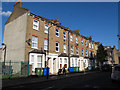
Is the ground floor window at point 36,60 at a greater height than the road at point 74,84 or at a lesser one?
greater

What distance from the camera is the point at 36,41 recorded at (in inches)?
734

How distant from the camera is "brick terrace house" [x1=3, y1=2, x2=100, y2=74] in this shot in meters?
17.4

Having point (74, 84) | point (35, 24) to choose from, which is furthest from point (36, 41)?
point (74, 84)

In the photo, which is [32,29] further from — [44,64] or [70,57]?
[70,57]

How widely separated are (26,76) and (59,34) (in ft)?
38.2

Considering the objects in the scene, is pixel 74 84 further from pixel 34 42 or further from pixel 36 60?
pixel 34 42

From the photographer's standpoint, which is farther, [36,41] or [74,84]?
[36,41]

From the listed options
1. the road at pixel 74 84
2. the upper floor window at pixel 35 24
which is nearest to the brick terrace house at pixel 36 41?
the upper floor window at pixel 35 24

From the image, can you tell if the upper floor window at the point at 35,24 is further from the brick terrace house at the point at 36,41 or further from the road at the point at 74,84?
the road at the point at 74,84

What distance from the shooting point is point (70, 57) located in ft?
83.4

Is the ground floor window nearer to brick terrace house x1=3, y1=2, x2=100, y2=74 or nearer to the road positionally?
brick terrace house x1=3, y1=2, x2=100, y2=74

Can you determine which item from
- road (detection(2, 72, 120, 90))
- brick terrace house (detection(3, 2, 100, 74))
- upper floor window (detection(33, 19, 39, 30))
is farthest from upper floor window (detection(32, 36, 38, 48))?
road (detection(2, 72, 120, 90))

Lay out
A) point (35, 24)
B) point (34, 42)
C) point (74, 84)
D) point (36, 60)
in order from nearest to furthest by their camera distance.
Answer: point (74, 84) → point (36, 60) → point (34, 42) → point (35, 24)

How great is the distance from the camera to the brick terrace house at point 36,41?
1742 centimetres
